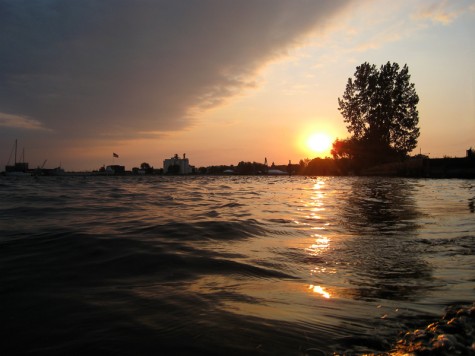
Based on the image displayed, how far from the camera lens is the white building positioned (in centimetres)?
11639

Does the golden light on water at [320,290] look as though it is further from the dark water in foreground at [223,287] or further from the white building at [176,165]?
the white building at [176,165]

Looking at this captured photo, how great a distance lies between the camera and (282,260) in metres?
4.34

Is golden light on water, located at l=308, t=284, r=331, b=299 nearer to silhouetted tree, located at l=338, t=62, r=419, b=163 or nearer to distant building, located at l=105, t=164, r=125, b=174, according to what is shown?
silhouetted tree, located at l=338, t=62, r=419, b=163

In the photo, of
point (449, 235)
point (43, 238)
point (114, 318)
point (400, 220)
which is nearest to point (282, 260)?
point (114, 318)

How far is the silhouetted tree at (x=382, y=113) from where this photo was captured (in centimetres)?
5088

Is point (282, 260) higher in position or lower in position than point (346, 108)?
lower

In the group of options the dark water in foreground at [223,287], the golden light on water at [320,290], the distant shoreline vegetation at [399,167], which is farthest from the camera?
the distant shoreline vegetation at [399,167]

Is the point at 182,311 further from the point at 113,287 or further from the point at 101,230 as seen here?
the point at 101,230

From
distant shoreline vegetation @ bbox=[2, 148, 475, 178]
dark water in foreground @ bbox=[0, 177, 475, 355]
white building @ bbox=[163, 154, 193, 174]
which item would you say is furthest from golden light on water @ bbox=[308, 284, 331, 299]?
white building @ bbox=[163, 154, 193, 174]

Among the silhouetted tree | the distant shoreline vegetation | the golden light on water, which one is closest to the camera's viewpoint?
the golden light on water

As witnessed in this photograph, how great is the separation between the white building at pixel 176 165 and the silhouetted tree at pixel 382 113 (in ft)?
243

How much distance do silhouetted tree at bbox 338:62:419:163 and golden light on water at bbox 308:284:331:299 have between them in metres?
52.9

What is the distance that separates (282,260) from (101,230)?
3.55 m

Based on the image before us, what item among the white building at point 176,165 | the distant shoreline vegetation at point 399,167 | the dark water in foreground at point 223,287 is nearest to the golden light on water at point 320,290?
the dark water in foreground at point 223,287
